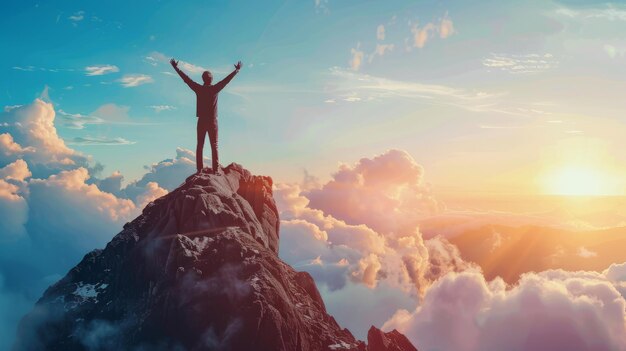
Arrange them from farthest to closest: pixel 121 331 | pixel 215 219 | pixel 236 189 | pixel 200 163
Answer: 1. pixel 236 189
2. pixel 200 163
3. pixel 215 219
4. pixel 121 331

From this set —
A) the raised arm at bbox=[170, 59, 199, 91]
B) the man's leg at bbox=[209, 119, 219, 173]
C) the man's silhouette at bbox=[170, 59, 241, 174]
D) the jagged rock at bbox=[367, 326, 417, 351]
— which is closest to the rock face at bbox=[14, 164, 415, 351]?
the man's leg at bbox=[209, 119, 219, 173]

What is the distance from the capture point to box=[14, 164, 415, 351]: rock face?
3691cm

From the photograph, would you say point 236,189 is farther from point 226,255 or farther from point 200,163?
point 226,255

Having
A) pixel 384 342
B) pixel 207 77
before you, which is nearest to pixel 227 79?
pixel 207 77

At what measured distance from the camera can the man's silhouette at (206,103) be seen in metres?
46.1

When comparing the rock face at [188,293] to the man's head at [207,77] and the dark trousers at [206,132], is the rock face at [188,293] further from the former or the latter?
the man's head at [207,77]

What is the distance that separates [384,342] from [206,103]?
30.9 meters

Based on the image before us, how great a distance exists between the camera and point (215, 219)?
42219mm

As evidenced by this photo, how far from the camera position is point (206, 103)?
155 feet

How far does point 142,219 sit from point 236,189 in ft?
34.4

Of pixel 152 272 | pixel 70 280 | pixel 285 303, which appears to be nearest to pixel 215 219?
pixel 152 272

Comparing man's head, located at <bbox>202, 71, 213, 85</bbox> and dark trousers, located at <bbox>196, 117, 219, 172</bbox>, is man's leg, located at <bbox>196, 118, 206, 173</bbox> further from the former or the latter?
man's head, located at <bbox>202, 71, 213, 85</bbox>

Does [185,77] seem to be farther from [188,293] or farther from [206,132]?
[188,293]

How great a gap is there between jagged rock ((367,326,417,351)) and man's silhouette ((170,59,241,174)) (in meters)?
25.4
